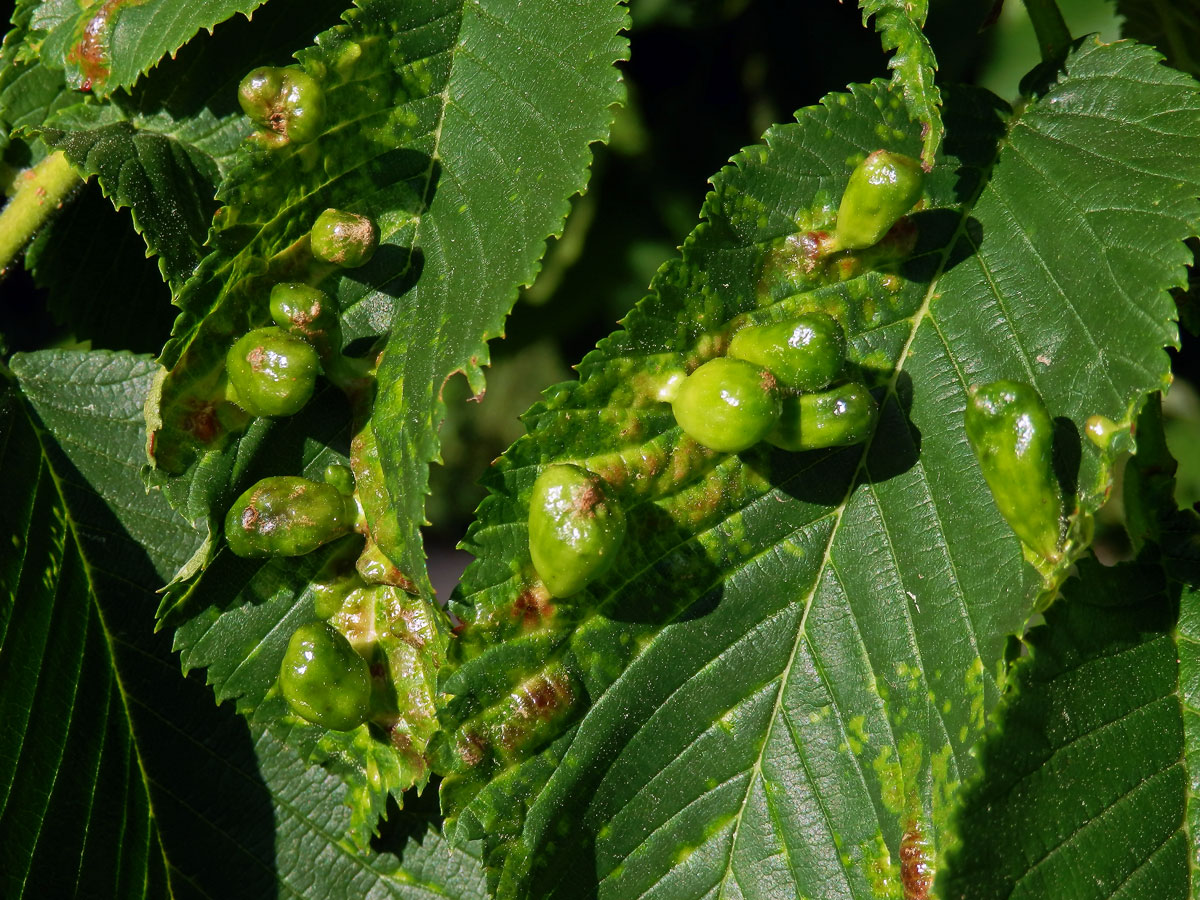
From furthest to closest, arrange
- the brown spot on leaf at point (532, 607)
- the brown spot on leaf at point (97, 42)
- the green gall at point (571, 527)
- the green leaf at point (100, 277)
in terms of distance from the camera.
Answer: the green leaf at point (100, 277) < the brown spot on leaf at point (97, 42) < the brown spot on leaf at point (532, 607) < the green gall at point (571, 527)

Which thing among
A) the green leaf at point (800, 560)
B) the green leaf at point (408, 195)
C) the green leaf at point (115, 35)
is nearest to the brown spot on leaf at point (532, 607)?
the green leaf at point (800, 560)

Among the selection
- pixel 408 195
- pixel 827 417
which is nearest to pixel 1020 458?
pixel 827 417

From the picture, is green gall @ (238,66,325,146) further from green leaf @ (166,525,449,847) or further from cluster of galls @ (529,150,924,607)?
cluster of galls @ (529,150,924,607)

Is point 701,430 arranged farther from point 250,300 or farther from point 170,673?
point 170,673

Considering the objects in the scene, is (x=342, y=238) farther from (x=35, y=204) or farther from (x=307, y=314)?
(x=35, y=204)

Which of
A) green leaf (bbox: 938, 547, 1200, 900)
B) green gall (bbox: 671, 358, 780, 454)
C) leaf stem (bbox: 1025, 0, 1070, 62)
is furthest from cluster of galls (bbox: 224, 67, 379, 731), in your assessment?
leaf stem (bbox: 1025, 0, 1070, 62)

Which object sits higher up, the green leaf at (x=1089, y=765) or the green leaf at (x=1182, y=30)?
the green leaf at (x=1182, y=30)

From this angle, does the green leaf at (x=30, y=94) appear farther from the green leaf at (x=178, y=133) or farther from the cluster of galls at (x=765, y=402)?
the cluster of galls at (x=765, y=402)
